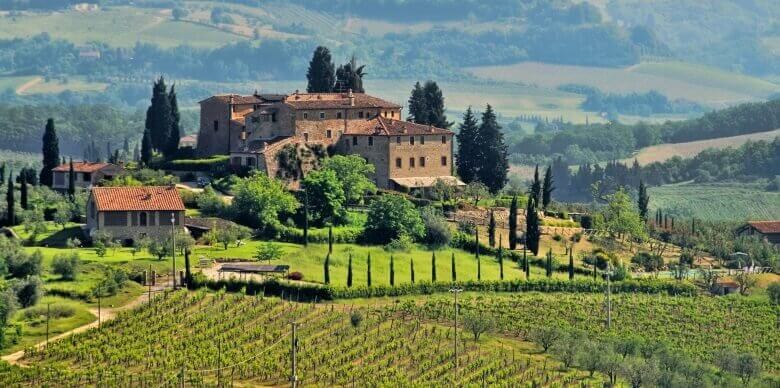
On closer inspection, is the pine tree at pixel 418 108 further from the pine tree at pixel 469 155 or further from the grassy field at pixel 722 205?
the grassy field at pixel 722 205

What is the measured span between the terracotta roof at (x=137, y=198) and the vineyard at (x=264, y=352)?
564 inches

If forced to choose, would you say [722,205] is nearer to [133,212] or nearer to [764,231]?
[764,231]

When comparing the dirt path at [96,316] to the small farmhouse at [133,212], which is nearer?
the dirt path at [96,316]

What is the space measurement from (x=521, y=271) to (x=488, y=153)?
21001 millimetres

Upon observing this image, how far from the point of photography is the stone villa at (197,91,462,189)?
11412cm

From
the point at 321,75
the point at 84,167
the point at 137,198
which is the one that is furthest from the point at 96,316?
the point at 321,75

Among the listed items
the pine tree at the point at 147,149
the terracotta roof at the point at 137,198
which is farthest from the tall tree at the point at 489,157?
the terracotta roof at the point at 137,198

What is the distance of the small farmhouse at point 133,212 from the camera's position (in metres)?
98.4

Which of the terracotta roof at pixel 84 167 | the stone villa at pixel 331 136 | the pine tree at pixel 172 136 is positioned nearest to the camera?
the stone villa at pixel 331 136

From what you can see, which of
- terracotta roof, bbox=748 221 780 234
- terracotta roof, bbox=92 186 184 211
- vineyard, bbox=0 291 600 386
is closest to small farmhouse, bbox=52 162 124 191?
terracotta roof, bbox=92 186 184 211

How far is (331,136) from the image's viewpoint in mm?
116062

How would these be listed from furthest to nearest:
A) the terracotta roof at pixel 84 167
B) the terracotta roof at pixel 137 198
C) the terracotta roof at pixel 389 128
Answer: the terracotta roof at pixel 389 128
the terracotta roof at pixel 84 167
the terracotta roof at pixel 137 198

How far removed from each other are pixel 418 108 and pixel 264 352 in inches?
1932

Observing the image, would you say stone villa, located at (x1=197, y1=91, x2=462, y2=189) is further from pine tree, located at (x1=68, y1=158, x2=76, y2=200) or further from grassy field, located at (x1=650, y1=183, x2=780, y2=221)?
grassy field, located at (x1=650, y1=183, x2=780, y2=221)
